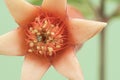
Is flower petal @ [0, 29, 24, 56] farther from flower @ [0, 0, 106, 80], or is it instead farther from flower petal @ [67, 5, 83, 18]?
flower petal @ [67, 5, 83, 18]

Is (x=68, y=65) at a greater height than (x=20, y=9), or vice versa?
Answer: (x=20, y=9)

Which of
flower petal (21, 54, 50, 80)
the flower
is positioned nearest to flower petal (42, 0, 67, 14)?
the flower

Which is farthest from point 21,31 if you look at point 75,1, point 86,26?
point 75,1

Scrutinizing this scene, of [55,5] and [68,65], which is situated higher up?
[55,5]

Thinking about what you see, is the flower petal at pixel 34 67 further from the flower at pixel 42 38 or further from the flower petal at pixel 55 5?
the flower petal at pixel 55 5

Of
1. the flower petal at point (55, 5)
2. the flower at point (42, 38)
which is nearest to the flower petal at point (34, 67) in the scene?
the flower at point (42, 38)
